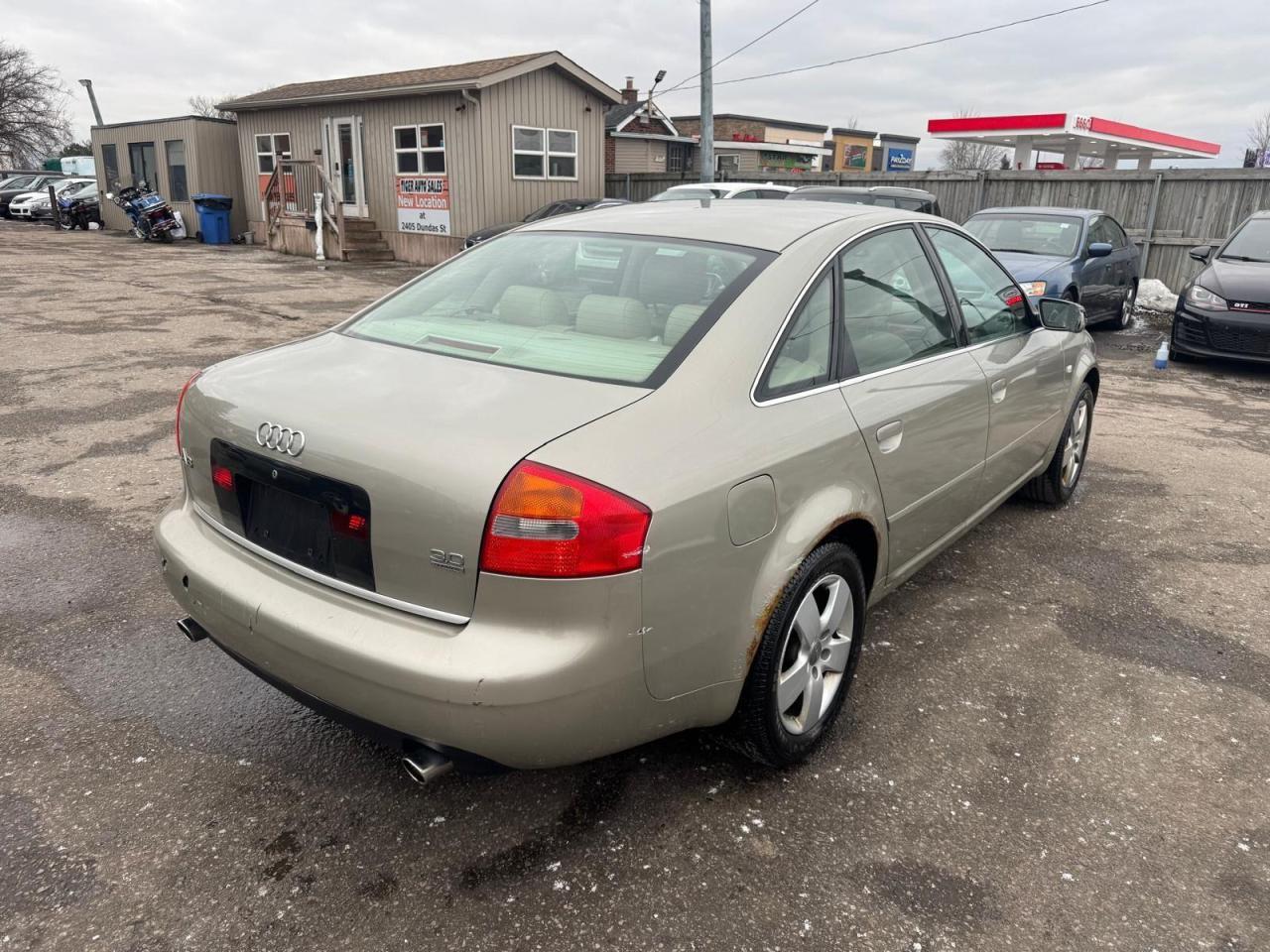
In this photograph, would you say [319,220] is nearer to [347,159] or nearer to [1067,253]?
[347,159]

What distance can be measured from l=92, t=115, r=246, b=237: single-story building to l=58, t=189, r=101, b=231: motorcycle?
109 inches

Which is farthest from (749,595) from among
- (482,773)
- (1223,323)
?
(1223,323)

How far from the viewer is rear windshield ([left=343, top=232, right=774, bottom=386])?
249 centimetres

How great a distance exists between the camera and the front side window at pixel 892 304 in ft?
9.55

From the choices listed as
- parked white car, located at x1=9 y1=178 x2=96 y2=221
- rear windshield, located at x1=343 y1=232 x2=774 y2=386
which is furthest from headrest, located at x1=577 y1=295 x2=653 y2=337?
parked white car, located at x1=9 y1=178 x2=96 y2=221

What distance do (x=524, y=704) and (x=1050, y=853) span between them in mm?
1497

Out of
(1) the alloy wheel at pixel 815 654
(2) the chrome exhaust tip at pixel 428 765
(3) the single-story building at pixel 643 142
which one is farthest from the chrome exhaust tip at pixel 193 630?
(3) the single-story building at pixel 643 142

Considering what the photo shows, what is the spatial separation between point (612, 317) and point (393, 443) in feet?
2.93

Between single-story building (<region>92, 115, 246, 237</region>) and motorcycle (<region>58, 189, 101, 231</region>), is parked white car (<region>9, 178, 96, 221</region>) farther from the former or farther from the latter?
single-story building (<region>92, 115, 246, 237</region>)

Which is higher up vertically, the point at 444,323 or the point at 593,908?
the point at 444,323

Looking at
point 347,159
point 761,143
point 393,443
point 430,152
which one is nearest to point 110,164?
point 347,159

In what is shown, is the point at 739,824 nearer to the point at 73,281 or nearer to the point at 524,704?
the point at 524,704

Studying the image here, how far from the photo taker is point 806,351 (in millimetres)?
2635

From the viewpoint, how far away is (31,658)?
3.26 meters
